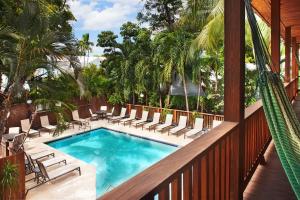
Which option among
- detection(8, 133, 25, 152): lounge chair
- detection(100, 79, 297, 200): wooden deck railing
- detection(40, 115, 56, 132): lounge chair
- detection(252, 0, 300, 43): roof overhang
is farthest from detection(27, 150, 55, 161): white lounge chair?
detection(100, 79, 297, 200): wooden deck railing

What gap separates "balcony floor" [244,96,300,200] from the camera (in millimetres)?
2656

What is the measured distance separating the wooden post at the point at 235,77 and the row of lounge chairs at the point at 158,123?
7.97 metres

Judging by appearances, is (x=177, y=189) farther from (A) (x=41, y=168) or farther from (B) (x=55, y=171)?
(B) (x=55, y=171)

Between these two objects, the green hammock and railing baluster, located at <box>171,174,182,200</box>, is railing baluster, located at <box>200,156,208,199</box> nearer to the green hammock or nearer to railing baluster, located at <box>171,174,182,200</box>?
railing baluster, located at <box>171,174,182,200</box>

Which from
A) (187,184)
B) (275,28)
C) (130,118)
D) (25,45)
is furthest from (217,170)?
(130,118)

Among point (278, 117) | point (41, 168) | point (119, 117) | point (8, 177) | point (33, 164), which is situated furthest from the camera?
point (119, 117)

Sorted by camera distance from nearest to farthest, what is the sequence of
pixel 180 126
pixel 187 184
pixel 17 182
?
1. pixel 187 184
2. pixel 17 182
3. pixel 180 126

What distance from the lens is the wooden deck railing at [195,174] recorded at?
1.04 meters

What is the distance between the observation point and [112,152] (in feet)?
35.6

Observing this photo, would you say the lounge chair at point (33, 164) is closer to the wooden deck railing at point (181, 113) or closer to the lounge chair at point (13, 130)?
the lounge chair at point (13, 130)

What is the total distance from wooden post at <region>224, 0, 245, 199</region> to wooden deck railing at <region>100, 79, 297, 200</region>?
0.5 inches

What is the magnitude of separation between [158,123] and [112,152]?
3.14 metres

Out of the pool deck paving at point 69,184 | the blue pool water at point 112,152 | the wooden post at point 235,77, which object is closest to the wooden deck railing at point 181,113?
the pool deck paving at point 69,184

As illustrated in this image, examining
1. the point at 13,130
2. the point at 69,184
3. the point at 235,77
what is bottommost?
the point at 69,184
